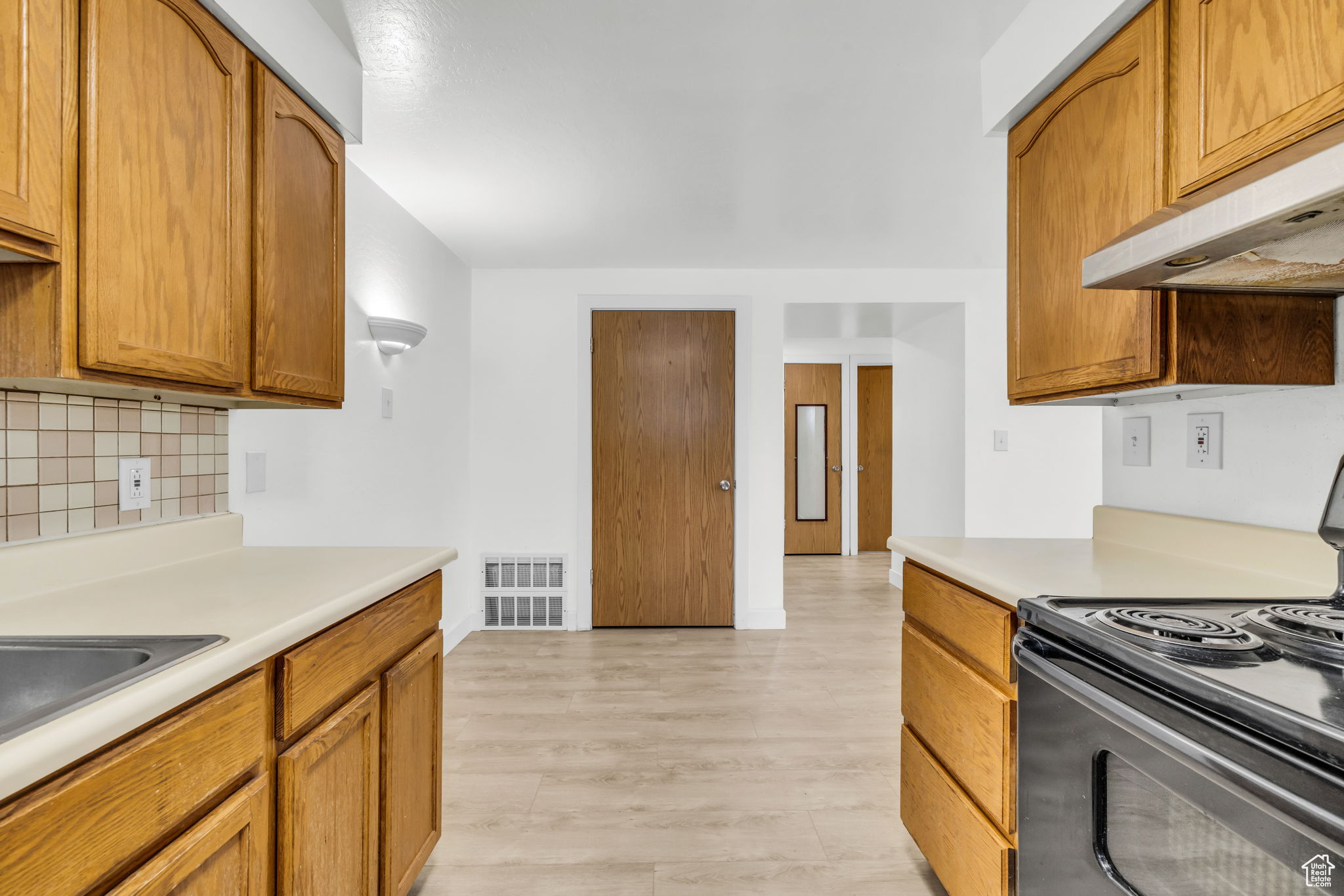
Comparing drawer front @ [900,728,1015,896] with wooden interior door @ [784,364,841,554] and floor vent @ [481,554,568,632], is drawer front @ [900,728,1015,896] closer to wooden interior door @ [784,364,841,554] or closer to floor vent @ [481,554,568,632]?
floor vent @ [481,554,568,632]

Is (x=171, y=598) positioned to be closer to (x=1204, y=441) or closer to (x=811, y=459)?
(x=1204, y=441)

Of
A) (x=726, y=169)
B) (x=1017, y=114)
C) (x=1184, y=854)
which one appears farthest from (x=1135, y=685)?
(x=726, y=169)

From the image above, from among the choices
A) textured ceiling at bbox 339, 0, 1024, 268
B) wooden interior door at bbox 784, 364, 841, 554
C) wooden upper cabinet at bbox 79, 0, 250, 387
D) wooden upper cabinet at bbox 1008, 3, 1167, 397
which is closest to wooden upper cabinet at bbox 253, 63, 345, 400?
wooden upper cabinet at bbox 79, 0, 250, 387

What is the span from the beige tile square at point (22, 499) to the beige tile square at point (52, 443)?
0.23ft

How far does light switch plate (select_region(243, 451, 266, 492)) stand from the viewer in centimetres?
189

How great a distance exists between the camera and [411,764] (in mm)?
1494

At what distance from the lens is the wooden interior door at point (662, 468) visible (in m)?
3.96

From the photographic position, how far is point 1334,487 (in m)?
1.03

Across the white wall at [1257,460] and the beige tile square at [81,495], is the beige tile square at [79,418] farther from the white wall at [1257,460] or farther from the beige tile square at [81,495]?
the white wall at [1257,460]

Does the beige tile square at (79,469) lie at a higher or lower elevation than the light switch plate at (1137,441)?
lower

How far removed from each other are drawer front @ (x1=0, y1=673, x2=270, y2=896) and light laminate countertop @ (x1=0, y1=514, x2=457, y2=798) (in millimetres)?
29

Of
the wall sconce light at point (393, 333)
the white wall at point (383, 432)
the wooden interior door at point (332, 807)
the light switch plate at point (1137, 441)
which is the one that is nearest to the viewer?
the wooden interior door at point (332, 807)

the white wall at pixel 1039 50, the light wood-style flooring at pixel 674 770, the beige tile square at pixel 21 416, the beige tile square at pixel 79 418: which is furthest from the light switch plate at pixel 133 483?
the white wall at pixel 1039 50

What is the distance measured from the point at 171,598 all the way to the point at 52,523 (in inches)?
13.6
